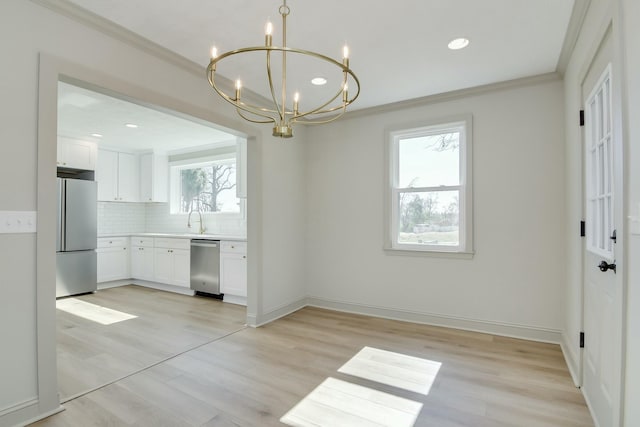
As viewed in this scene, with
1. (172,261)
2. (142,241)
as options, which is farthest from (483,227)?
(142,241)

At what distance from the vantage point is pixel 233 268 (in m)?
4.80

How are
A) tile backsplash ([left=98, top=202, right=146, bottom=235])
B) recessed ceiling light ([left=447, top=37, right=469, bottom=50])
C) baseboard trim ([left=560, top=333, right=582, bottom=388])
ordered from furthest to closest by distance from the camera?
1. tile backsplash ([left=98, top=202, right=146, bottom=235])
2. recessed ceiling light ([left=447, top=37, right=469, bottom=50])
3. baseboard trim ([left=560, top=333, right=582, bottom=388])

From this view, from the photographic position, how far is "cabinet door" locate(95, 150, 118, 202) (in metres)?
5.95

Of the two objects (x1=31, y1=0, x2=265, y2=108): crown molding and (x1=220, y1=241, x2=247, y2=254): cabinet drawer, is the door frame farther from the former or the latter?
(x1=220, y1=241, x2=247, y2=254): cabinet drawer

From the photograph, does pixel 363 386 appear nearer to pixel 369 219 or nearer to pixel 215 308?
pixel 369 219

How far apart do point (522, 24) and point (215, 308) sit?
4.48m

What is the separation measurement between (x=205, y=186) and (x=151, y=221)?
1626 mm

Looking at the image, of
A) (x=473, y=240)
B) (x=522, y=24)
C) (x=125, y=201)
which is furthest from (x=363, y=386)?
(x=125, y=201)

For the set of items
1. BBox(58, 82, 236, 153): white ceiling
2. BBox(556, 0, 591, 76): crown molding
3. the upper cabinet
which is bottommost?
the upper cabinet

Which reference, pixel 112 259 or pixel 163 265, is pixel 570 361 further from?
pixel 112 259

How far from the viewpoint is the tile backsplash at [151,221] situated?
5.87m

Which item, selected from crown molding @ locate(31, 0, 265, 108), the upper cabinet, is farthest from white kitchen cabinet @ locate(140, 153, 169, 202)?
crown molding @ locate(31, 0, 265, 108)

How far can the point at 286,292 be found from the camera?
4289mm

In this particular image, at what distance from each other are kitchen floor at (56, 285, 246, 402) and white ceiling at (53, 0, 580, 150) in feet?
8.59
